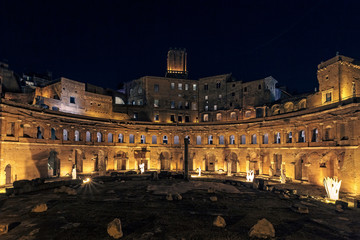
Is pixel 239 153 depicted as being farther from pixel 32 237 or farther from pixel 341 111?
pixel 32 237

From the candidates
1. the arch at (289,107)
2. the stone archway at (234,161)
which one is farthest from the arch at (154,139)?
the arch at (289,107)

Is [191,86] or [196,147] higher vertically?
[191,86]

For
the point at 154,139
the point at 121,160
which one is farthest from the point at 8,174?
the point at 154,139

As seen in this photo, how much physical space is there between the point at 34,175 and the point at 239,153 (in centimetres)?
3599

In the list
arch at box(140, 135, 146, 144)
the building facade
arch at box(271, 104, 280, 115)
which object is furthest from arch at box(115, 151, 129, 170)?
arch at box(271, 104, 280, 115)

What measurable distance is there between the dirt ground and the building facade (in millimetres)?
11165

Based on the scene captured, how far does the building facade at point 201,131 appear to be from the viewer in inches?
1144

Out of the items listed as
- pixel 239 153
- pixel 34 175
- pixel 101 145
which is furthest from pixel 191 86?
pixel 34 175

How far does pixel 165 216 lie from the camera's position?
52.1 ft

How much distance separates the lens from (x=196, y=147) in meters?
47.1

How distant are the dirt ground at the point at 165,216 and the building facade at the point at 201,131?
36.6 ft

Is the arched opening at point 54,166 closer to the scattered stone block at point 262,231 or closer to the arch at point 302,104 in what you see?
the scattered stone block at point 262,231

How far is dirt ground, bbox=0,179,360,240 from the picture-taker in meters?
12.7

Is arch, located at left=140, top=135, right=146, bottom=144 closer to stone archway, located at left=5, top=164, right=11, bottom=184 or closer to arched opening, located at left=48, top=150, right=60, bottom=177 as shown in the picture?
arched opening, located at left=48, top=150, right=60, bottom=177
